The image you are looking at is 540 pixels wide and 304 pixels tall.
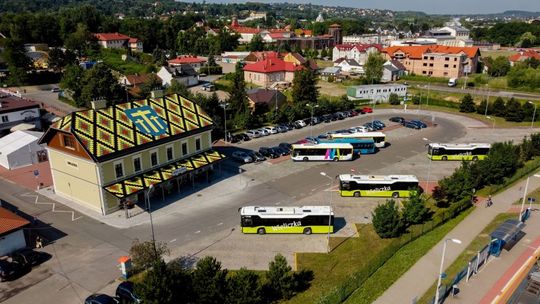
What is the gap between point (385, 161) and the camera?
178ft

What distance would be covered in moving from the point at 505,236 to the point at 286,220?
57.1 feet

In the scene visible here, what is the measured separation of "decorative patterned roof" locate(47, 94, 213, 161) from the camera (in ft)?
125

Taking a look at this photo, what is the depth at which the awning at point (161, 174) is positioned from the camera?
125 ft

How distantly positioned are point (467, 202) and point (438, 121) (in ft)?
127

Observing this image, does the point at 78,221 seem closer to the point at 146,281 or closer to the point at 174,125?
the point at 174,125

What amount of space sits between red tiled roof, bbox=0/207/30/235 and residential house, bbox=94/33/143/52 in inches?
4908

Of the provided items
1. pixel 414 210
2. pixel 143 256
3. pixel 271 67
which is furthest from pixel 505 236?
pixel 271 67

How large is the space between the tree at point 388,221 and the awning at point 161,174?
802 inches

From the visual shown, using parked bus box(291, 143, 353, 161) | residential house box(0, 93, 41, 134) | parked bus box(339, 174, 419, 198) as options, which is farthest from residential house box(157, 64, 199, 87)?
parked bus box(339, 174, 419, 198)

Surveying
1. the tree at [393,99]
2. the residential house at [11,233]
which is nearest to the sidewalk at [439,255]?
the residential house at [11,233]

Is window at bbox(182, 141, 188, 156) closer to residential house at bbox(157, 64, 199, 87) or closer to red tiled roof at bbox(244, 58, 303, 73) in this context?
residential house at bbox(157, 64, 199, 87)

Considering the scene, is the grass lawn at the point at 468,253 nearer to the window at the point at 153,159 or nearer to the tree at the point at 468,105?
the window at the point at 153,159

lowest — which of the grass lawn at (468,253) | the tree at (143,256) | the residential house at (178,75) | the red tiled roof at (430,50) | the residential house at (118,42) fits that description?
the grass lawn at (468,253)

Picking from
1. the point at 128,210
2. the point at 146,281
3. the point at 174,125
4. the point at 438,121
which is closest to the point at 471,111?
the point at 438,121
